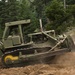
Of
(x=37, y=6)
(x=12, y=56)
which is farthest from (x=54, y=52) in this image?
(x=37, y=6)

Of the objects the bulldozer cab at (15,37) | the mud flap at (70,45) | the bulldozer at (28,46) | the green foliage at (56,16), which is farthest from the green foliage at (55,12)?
the mud flap at (70,45)

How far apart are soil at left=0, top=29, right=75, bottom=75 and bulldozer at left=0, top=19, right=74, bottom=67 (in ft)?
1.62

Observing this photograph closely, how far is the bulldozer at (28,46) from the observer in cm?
1714

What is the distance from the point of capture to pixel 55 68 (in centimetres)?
1543

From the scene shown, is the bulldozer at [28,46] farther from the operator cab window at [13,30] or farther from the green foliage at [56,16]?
the green foliage at [56,16]

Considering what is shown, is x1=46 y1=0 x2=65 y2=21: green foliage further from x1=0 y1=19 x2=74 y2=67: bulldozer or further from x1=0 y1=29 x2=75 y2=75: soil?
x1=0 y1=29 x2=75 y2=75: soil

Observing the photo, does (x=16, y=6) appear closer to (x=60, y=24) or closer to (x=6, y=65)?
(x=60, y=24)

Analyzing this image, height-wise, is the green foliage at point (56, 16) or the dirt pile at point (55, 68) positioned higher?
the green foliage at point (56, 16)

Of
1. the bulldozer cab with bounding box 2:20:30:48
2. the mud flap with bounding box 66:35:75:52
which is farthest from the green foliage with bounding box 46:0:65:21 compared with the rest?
the mud flap with bounding box 66:35:75:52

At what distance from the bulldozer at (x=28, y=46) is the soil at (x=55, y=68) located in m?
0.49

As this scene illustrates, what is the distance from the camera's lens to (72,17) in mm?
38250

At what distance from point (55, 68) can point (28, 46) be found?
8.50ft

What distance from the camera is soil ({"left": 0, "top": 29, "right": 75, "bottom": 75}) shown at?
14156 millimetres

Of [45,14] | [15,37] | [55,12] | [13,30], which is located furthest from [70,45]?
[45,14]
